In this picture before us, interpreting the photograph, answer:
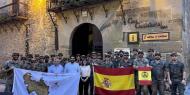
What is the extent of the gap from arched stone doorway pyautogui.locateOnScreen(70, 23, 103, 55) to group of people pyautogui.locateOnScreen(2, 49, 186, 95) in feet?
12.7

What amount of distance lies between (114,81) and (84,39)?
642cm

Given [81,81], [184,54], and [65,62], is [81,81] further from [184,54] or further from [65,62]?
[184,54]

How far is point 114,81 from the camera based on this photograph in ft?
36.0

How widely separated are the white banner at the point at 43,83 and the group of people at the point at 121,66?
1.51 ft

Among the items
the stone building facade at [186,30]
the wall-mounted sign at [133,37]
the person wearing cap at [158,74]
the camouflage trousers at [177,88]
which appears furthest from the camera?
the wall-mounted sign at [133,37]

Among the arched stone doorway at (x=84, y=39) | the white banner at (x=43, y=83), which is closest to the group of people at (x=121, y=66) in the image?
the white banner at (x=43, y=83)

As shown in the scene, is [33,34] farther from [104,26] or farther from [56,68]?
[56,68]

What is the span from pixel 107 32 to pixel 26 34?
5.53 metres

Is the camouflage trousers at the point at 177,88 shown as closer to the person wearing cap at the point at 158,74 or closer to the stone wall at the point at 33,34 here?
the person wearing cap at the point at 158,74

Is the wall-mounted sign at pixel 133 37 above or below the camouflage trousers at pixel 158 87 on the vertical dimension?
above

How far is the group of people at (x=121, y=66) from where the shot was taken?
1063 cm

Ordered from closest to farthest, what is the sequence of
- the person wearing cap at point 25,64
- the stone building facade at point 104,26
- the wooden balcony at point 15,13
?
the person wearing cap at point 25,64 < the stone building facade at point 104,26 < the wooden balcony at point 15,13

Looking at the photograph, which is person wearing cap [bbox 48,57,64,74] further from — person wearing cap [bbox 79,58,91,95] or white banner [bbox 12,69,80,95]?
person wearing cap [bbox 79,58,91,95]

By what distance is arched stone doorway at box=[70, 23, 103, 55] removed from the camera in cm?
1645
